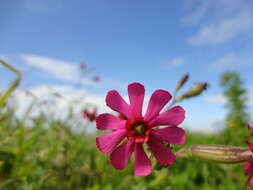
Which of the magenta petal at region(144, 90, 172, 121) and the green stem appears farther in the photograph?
the green stem

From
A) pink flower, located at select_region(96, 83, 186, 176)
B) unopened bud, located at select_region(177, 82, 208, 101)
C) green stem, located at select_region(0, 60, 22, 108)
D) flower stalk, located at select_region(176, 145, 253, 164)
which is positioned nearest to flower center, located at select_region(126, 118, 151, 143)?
pink flower, located at select_region(96, 83, 186, 176)

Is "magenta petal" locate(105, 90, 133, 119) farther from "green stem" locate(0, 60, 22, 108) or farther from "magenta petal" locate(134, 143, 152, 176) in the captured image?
"green stem" locate(0, 60, 22, 108)

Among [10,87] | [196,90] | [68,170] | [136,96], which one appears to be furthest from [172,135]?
[68,170]

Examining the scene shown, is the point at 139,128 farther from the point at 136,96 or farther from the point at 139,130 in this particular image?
the point at 136,96

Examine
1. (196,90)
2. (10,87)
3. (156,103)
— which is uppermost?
(10,87)

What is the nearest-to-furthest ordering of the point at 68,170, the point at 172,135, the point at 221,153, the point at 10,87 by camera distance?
the point at 172,135 < the point at 221,153 < the point at 10,87 < the point at 68,170
